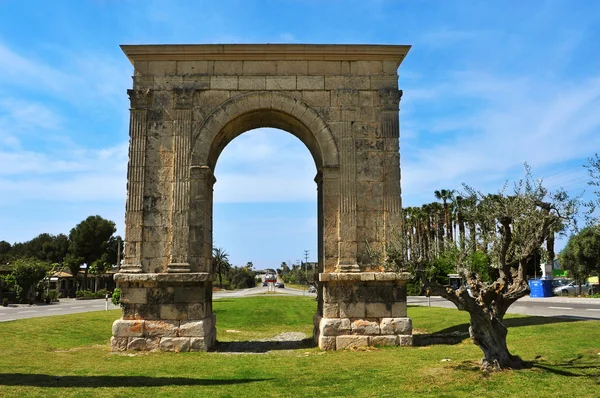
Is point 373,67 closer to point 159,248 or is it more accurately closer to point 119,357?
point 159,248

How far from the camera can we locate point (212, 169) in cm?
1416

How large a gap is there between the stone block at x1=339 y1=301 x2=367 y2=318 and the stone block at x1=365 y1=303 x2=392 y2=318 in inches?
5.2

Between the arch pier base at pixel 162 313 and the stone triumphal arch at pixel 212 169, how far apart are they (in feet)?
0.09

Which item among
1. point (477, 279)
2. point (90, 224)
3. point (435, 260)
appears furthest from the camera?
point (90, 224)

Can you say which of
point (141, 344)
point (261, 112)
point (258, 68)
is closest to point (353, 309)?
point (141, 344)

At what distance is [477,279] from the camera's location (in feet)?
28.8

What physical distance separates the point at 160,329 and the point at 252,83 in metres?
7.10

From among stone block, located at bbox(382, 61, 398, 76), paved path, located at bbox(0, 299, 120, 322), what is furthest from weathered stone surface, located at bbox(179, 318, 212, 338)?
paved path, located at bbox(0, 299, 120, 322)

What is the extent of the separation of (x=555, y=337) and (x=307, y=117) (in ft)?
27.5

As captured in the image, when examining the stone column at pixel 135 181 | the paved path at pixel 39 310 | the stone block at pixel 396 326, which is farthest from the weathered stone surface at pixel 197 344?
the paved path at pixel 39 310

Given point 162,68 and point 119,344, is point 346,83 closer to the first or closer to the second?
point 162,68

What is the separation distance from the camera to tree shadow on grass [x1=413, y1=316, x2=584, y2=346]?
13156 millimetres

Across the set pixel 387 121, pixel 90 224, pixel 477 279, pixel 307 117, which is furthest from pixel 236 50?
pixel 90 224

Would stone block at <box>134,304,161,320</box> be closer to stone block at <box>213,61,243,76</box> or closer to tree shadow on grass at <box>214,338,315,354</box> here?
tree shadow on grass at <box>214,338,315,354</box>
